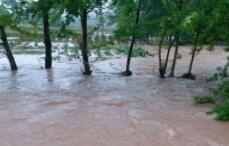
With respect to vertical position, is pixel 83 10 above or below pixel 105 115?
above

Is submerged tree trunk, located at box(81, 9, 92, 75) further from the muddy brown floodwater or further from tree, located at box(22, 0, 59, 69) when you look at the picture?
the muddy brown floodwater

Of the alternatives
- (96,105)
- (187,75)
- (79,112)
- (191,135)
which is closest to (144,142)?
(191,135)

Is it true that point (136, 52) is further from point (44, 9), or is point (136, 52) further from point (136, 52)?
point (44, 9)

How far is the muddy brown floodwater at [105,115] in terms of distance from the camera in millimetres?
5625

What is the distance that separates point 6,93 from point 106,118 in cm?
351

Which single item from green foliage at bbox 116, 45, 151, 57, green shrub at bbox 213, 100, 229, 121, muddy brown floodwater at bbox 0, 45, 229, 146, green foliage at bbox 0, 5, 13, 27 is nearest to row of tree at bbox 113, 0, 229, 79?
muddy brown floodwater at bbox 0, 45, 229, 146

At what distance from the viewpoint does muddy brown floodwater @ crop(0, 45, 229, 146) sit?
5625 millimetres

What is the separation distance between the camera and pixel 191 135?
227 inches

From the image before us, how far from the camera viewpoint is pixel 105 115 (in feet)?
23.0

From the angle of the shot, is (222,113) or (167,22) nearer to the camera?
(222,113)

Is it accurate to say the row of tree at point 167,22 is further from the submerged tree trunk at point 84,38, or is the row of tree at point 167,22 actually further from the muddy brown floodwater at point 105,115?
the muddy brown floodwater at point 105,115

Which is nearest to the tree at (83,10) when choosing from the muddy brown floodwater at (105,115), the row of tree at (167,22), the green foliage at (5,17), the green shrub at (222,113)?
the row of tree at (167,22)

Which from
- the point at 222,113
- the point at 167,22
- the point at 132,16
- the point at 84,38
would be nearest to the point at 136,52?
the point at 132,16

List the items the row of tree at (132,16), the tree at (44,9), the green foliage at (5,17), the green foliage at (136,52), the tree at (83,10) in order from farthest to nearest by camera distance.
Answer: the green foliage at (136,52) < the green foliage at (5,17) < the tree at (44,9) < the row of tree at (132,16) < the tree at (83,10)
